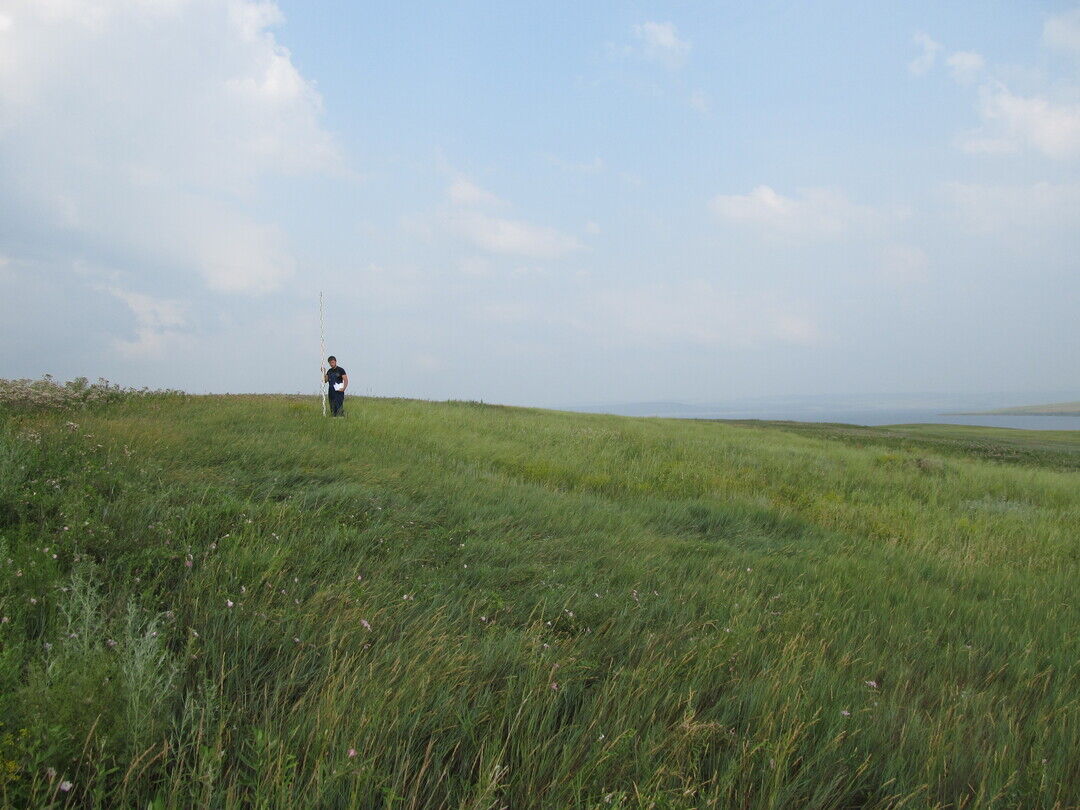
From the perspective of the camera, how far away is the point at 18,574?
2871mm

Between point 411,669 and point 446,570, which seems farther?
point 446,570

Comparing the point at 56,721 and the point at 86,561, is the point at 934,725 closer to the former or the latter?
the point at 56,721

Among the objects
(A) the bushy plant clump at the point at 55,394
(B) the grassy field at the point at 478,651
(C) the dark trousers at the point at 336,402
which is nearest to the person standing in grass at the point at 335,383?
(C) the dark trousers at the point at 336,402

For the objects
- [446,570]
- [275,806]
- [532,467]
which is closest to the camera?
[275,806]

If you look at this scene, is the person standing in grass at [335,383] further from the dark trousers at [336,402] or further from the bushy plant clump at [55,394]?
the bushy plant clump at [55,394]

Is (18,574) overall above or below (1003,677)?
above

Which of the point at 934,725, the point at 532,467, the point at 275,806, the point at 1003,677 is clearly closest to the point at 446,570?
the point at 275,806

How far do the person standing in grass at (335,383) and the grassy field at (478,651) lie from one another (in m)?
7.72

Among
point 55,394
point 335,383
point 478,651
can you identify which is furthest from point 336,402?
point 478,651

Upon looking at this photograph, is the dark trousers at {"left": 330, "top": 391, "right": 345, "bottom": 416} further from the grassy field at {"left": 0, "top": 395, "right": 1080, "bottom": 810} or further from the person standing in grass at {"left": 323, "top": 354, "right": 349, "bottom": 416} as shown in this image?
the grassy field at {"left": 0, "top": 395, "right": 1080, "bottom": 810}

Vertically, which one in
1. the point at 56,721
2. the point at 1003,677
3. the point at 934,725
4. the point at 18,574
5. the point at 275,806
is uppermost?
the point at 18,574

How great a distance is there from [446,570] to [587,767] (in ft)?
8.03

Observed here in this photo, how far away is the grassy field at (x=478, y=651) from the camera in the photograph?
196cm

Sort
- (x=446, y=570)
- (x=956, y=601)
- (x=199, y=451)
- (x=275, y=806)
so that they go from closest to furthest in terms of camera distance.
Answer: (x=275, y=806) < (x=446, y=570) < (x=956, y=601) < (x=199, y=451)
